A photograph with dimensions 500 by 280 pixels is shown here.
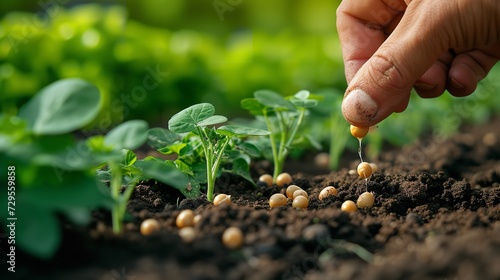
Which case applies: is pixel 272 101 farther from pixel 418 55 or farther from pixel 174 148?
pixel 418 55

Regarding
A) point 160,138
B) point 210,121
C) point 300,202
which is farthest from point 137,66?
point 300,202

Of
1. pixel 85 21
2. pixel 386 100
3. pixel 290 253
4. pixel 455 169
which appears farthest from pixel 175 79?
pixel 290 253

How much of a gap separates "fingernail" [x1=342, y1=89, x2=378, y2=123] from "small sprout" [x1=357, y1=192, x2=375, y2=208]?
10.4 inches

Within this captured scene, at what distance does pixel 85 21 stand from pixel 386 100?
122 inches

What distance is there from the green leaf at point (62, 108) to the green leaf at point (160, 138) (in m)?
0.65

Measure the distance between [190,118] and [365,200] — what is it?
1.99ft

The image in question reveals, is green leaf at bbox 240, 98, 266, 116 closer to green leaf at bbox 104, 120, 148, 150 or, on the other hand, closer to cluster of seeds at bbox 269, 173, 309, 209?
cluster of seeds at bbox 269, 173, 309, 209

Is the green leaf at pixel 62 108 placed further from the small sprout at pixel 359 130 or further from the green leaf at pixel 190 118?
the small sprout at pixel 359 130

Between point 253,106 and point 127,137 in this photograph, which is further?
point 253,106

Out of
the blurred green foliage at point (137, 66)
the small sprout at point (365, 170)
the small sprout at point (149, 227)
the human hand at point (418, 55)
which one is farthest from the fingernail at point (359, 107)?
the blurred green foliage at point (137, 66)

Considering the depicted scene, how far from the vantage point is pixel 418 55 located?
5.98 feet

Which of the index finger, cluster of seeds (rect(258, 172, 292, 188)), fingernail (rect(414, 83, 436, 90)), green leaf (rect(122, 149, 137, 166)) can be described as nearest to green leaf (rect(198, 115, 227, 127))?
green leaf (rect(122, 149, 137, 166))

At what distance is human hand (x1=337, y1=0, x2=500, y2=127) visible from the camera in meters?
1.79

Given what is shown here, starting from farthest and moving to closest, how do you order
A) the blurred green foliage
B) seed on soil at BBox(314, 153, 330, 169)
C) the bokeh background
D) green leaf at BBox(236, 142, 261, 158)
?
the blurred green foliage < the bokeh background < seed on soil at BBox(314, 153, 330, 169) < green leaf at BBox(236, 142, 261, 158)
